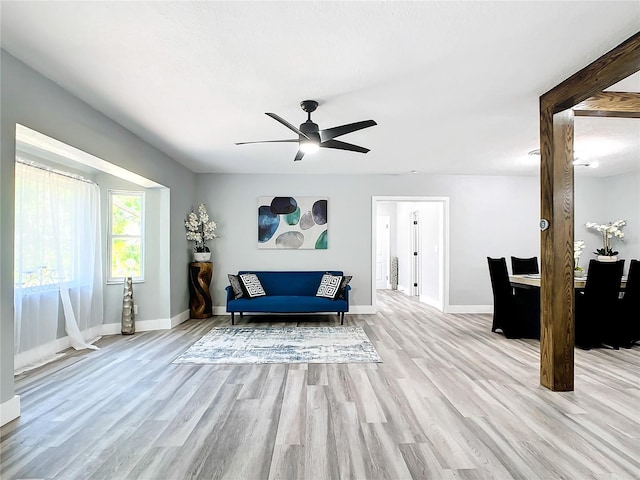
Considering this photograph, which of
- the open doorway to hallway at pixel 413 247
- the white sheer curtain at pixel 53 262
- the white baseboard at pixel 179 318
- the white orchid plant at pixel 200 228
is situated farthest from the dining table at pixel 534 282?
the white sheer curtain at pixel 53 262

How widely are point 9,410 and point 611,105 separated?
5123mm

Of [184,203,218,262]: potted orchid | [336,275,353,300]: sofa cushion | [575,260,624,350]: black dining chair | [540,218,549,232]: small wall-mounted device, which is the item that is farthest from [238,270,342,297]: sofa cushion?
[540,218,549,232]: small wall-mounted device

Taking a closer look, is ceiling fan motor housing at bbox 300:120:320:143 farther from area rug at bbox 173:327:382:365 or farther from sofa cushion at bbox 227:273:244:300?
sofa cushion at bbox 227:273:244:300

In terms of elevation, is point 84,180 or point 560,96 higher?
point 560,96

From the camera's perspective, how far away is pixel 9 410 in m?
2.42

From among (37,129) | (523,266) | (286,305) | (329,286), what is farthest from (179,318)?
(523,266)

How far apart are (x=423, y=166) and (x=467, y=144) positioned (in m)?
1.29

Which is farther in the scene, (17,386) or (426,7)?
(17,386)

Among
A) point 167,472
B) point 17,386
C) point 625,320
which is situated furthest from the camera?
point 625,320

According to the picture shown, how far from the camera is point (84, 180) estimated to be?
4492 millimetres

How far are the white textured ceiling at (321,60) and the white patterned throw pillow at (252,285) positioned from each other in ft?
8.04

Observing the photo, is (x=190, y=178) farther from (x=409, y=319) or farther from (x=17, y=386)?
(x=409, y=319)

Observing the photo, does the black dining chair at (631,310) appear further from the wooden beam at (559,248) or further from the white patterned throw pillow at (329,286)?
the white patterned throw pillow at (329,286)

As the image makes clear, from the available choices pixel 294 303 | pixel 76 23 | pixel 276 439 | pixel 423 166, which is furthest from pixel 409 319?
pixel 76 23
